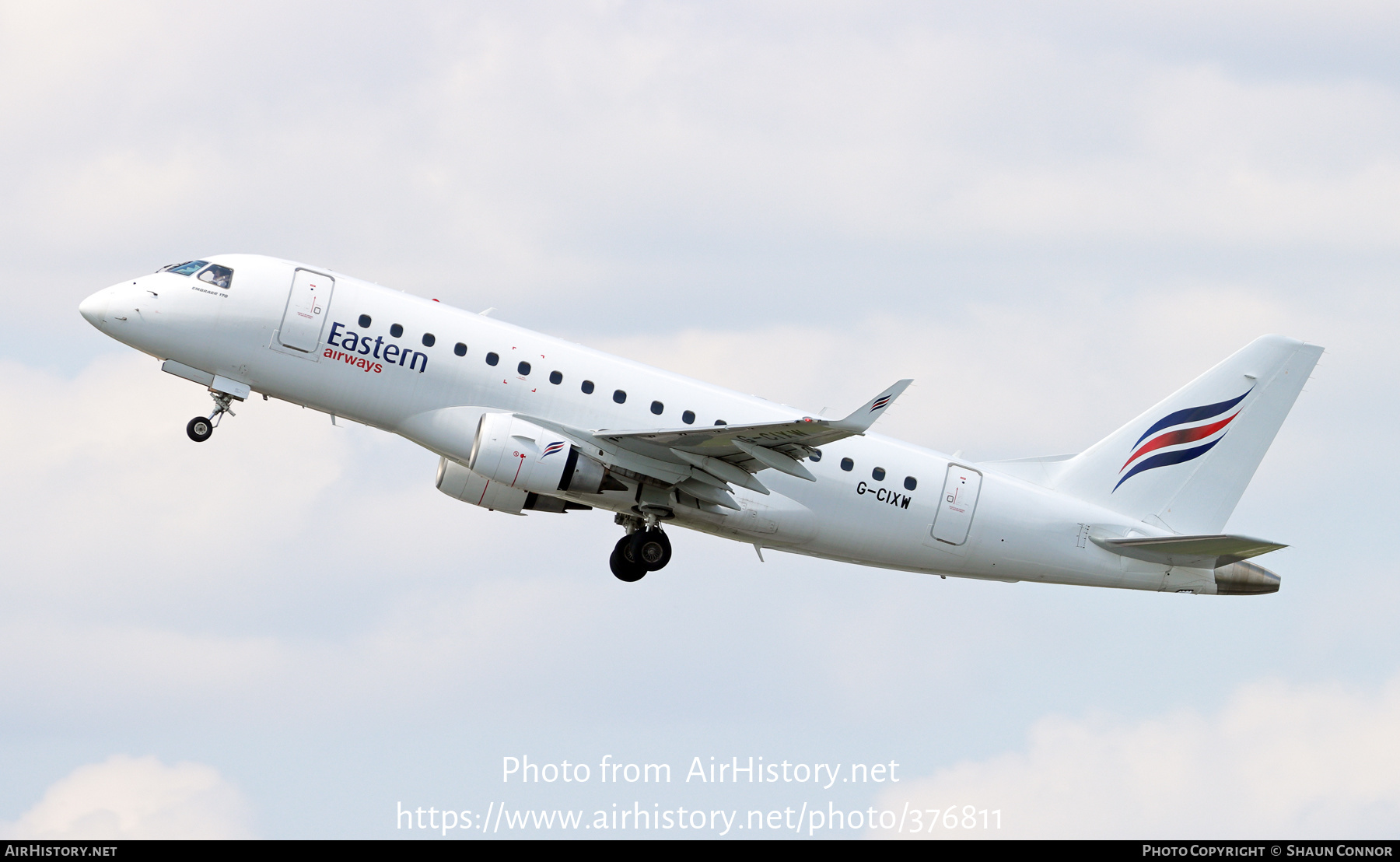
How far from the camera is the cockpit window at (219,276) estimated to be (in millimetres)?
39938

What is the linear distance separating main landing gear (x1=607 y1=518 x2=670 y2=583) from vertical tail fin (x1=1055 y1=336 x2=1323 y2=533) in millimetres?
11571

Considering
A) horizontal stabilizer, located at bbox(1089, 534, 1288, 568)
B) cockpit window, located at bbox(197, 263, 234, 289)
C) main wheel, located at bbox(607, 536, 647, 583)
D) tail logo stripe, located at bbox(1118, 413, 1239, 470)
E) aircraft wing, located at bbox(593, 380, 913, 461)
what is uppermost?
tail logo stripe, located at bbox(1118, 413, 1239, 470)

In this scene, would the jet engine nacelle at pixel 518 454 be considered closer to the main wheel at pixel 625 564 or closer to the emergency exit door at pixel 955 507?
the main wheel at pixel 625 564

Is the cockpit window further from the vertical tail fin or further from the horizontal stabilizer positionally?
the horizontal stabilizer

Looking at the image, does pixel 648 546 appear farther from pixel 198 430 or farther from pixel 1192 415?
pixel 1192 415

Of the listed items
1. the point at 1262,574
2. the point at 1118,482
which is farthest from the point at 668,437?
the point at 1262,574

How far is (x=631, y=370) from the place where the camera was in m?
41.2

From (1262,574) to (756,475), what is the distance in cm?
1440

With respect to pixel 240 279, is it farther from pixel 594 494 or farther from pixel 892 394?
pixel 892 394

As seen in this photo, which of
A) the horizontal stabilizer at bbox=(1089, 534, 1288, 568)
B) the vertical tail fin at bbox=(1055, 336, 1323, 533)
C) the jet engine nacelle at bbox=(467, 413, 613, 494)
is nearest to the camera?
the jet engine nacelle at bbox=(467, 413, 613, 494)

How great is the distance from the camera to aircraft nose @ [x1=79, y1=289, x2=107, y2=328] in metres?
40.0

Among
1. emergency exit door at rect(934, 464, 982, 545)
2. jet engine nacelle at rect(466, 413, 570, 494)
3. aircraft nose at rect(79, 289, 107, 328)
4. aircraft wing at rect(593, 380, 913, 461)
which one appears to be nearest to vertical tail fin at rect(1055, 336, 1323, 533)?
emergency exit door at rect(934, 464, 982, 545)

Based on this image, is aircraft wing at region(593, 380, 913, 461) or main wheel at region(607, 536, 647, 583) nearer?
aircraft wing at region(593, 380, 913, 461)

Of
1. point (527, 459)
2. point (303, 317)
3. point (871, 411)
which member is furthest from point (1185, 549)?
point (303, 317)
